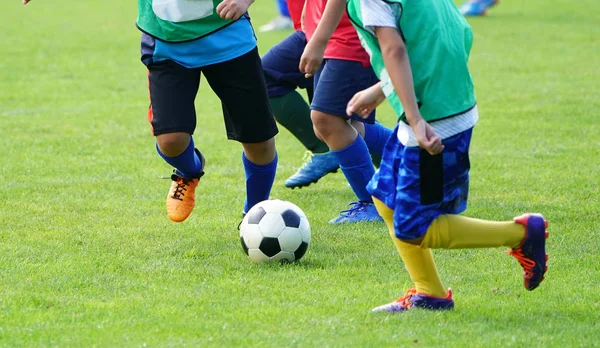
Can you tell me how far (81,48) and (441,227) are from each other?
11629mm

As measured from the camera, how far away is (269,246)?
4867mm

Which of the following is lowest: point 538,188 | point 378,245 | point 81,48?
point 81,48

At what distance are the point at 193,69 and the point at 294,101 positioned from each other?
163 centimetres

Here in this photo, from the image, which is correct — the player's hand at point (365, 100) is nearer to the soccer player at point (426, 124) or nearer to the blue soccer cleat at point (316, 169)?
the soccer player at point (426, 124)

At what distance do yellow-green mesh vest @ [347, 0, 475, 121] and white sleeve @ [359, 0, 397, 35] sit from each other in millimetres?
74

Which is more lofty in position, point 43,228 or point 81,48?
point 43,228

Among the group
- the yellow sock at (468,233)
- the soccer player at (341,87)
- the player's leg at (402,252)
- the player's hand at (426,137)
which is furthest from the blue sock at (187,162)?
the player's hand at (426,137)

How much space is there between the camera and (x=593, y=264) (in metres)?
4.83

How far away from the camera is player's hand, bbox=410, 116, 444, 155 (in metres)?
3.62

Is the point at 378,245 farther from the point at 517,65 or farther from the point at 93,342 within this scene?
the point at 517,65

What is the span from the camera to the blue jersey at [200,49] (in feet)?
16.6

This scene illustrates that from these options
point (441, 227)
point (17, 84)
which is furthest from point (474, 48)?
point (441, 227)

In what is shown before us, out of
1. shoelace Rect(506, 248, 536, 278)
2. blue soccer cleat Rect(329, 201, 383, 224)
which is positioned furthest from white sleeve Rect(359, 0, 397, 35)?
blue soccer cleat Rect(329, 201, 383, 224)

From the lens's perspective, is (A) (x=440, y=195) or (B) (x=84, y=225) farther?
(B) (x=84, y=225)
